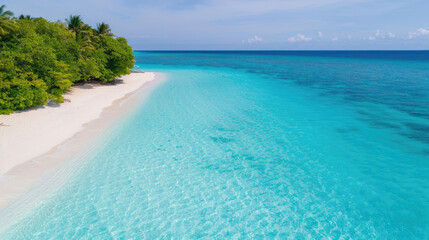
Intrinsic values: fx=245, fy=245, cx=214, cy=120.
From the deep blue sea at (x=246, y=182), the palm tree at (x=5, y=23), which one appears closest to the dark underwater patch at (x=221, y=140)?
the deep blue sea at (x=246, y=182)

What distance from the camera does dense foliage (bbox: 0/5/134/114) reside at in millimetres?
17625

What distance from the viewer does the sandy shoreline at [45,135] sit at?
11047mm

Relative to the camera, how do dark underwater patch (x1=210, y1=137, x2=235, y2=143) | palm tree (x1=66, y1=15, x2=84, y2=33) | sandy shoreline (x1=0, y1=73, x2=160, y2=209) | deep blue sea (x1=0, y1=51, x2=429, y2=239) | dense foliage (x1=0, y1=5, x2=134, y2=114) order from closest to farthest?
deep blue sea (x1=0, y1=51, x2=429, y2=239) → sandy shoreline (x1=0, y1=73, x2=160, y2=209) → dark underwater patch (x1=210, y1=137, x2=235, y2=143) → dense foliage (x1=0, y1=5, x2=134, y2=114) → palm tree (x1=66, y1=15, x2=84, y2=33)

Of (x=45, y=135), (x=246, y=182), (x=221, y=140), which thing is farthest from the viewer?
(x=221, y=140)

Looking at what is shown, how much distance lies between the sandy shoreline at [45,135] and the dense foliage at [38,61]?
1.40 meters

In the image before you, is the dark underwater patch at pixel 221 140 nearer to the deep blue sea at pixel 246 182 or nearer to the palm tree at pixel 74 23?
the deep blue sea at pixel 246 182

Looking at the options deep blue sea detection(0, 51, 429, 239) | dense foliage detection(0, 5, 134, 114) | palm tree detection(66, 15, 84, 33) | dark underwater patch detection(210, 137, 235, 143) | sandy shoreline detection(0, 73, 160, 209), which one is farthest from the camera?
palm tree detection(66, 15, 84, 33)

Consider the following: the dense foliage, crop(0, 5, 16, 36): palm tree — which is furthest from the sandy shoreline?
crop(0, 5, 16, 36): palm tree

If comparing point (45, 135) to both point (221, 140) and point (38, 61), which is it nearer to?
point (38, 61)

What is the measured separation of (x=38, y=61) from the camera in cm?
1997

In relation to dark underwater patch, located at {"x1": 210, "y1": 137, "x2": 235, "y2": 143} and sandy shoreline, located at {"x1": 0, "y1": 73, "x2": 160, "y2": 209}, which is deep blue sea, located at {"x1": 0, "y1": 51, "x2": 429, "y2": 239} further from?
sandy shoreline, located at {"x1": 0, "y1": 73, "x2": 160, "y2": 209}

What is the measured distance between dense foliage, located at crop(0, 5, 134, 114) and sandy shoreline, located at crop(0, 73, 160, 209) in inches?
55.1

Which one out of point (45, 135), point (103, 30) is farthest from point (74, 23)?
point (45, 135)

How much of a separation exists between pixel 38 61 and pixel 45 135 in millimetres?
8295
